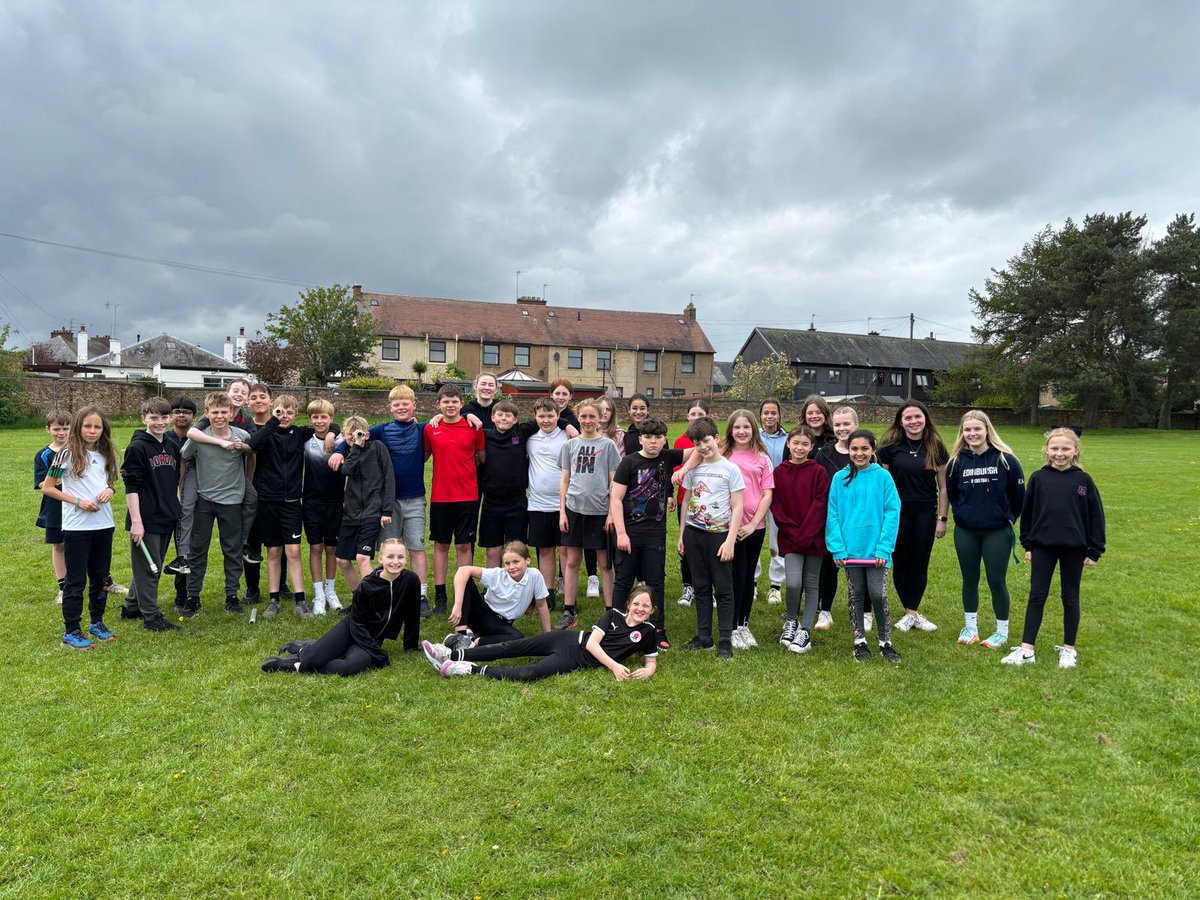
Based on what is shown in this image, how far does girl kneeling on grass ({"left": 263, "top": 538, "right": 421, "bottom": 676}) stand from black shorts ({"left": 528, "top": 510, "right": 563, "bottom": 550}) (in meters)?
1.37

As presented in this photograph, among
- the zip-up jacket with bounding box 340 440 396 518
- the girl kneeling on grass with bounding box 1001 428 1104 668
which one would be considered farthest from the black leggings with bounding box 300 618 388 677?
the girl kneeling on grass with bounding box 1001 428 1104 668

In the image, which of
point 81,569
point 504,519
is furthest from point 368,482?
point 81,569

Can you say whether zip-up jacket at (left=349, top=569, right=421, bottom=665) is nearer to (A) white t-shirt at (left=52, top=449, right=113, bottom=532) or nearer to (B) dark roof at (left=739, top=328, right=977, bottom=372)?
(A) white t-shirt at (left=52, top=449, right=113, bottom=532)

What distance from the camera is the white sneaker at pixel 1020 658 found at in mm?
5656

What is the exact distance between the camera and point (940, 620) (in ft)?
23.2

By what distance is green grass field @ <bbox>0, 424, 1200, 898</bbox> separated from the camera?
313 centimetres

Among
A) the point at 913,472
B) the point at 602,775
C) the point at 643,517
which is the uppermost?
the point at 913,472

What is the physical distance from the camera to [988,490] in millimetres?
6117

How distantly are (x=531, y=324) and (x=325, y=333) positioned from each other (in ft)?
50.1

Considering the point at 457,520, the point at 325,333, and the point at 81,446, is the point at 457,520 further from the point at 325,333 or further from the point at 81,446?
the point at 325,333

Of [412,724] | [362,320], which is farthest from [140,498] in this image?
[362,320]

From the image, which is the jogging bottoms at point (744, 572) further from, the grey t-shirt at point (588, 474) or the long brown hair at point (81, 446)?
the long brown hair at point (81, 446)

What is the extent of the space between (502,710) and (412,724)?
0.59 meters

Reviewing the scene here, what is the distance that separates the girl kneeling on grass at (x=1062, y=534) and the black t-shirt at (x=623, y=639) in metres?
2.95
